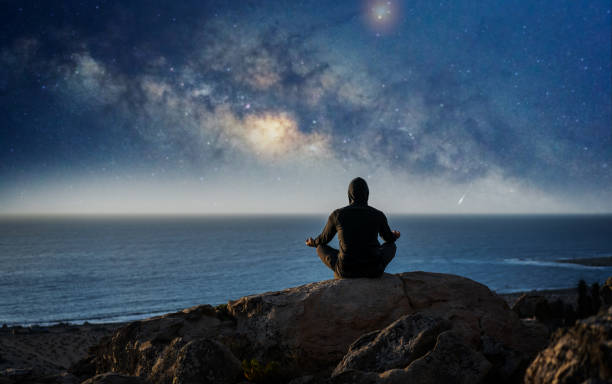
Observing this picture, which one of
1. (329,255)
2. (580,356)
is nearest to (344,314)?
(329,255)

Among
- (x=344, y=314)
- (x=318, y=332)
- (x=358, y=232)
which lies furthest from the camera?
(x=358, y=232)

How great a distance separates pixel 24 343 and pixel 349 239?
45.8 meters

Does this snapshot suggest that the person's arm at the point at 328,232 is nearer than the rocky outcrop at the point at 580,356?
No

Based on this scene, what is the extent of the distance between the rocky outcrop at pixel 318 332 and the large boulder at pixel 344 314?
23 millimetres

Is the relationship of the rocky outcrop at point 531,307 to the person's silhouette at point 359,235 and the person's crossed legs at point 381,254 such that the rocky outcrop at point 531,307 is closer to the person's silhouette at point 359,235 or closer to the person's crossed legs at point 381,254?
the person's crossed legs at point 381,254

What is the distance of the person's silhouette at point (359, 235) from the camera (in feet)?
31.6

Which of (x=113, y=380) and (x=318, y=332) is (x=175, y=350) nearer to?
(x=113, y=380)

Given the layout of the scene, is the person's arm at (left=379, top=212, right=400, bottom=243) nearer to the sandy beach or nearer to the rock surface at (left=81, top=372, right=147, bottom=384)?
the rock surface at (left=81, top=372, right=147, bottom=384)

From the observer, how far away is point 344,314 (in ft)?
29.8

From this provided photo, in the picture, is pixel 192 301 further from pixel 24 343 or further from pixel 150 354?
pixel 150 354

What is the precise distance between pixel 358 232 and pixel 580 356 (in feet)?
20.3

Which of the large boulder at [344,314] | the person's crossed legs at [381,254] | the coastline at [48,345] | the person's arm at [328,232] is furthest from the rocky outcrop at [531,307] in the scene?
the person's arm at [328,232]

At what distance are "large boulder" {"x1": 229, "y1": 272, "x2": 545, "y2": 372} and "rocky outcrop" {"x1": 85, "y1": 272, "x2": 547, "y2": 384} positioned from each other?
0.08ft

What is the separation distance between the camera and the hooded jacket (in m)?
9.62
